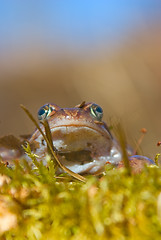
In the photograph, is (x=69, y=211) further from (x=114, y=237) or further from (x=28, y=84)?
(x=28, y=84)

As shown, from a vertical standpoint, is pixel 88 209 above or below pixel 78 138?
above

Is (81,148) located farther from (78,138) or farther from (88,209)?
(88,209)

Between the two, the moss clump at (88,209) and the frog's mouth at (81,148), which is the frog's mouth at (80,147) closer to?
the frog's mouth at (81,148)

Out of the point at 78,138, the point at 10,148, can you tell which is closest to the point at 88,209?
the point at 78,138

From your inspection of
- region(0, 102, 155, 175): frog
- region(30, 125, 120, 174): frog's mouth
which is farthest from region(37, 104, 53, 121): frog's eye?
region(30, 125, 120, 174): frog's mouth

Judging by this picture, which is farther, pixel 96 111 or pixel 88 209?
pixel 96 111

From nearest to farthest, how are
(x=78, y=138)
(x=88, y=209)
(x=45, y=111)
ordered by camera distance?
(x=88, y=209), (x=78, y=138), (x=45, y=111)

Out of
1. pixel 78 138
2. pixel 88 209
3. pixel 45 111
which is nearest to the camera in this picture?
pixel 88 209

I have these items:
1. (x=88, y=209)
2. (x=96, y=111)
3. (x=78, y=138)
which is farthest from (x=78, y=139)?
(x=88, y=209)
